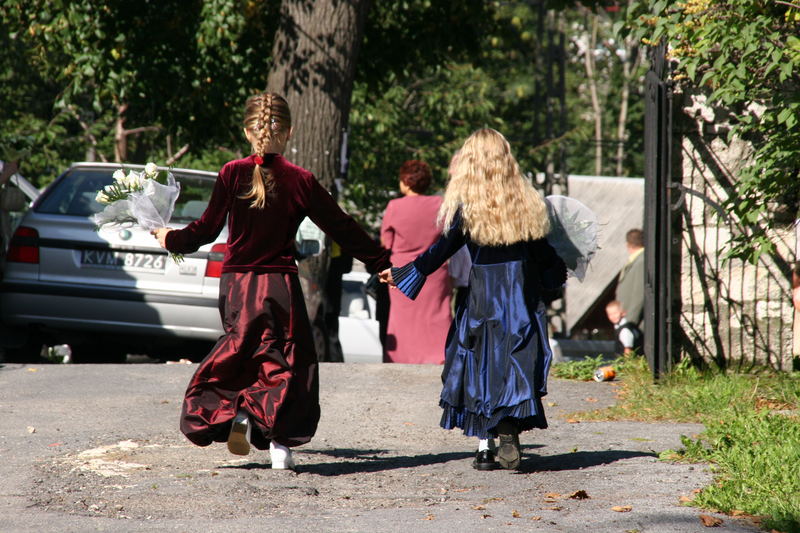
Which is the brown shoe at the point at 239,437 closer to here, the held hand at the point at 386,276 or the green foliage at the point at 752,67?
the held hand at the point at 386,276

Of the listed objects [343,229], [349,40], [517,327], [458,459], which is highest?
[349,40]

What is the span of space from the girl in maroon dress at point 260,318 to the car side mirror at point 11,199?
4.85 meters

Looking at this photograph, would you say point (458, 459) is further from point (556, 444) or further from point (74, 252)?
point (74, 252)

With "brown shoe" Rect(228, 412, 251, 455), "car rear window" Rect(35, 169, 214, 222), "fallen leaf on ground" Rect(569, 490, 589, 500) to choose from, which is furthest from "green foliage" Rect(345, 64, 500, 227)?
"fallen leaf on ground" Rect(569, 490, 589, 500)

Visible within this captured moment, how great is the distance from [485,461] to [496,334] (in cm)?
62

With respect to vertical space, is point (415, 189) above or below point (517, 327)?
above

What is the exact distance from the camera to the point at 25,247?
9.20 meters

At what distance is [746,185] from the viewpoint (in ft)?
23.3

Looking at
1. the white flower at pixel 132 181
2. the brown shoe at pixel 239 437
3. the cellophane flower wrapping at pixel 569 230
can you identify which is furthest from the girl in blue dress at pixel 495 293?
the white flower at pixel 132 181

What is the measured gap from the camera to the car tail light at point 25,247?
918 centimetres

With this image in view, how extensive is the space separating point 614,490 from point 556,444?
55.6 inches

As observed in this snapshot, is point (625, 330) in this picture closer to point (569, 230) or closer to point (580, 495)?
point (569, 230)

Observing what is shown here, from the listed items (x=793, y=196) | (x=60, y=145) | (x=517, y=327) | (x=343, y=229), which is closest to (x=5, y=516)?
(x=343, y=229)

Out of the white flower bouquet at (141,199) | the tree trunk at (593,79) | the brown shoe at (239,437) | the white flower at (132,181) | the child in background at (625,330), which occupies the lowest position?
the brown shoe at (239,437)
